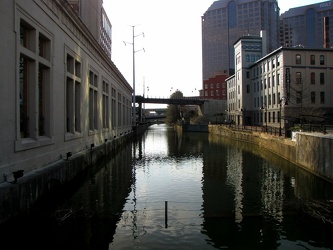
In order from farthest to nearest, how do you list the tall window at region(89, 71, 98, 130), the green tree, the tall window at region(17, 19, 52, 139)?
1. the green tree
2. the tall window at region(89, 71, 98, 130)
3. the tall window at region(17, 19, 52, 139)

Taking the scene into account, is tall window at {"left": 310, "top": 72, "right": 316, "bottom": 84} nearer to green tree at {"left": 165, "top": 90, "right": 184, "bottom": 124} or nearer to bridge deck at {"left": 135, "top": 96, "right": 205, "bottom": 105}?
bridge deck at {"left": 135, "top": 96, "right": 205, "bottom": 105}

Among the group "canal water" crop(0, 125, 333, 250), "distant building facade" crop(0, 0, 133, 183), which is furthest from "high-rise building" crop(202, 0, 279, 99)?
"canal water" crop(0, 125, 333, 250)

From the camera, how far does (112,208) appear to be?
12.7 metres

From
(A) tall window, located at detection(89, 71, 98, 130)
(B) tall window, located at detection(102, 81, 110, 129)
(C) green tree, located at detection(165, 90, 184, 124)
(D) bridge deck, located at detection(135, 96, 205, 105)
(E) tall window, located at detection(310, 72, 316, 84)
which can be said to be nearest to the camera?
(A) tall window, located at detection(89, 71, 98, 130)

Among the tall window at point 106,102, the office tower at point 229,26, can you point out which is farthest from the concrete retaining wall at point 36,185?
the office tower at point 229,26

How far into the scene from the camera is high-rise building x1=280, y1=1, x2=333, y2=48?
157m

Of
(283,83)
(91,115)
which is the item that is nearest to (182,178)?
(91,115)

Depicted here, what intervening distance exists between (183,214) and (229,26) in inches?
7248

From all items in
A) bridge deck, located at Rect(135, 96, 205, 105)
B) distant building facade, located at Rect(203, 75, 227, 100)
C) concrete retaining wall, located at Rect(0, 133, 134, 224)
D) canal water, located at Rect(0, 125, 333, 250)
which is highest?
distant building facade, located at Rect(203, 75, 227, 100)

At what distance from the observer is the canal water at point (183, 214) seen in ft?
29.5

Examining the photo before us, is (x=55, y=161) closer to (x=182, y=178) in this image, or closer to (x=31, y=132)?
(x=31, y=132)

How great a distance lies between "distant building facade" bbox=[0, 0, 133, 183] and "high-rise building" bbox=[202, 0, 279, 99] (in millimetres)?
150992

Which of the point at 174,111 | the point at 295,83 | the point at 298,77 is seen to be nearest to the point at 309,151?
the point at 295,83

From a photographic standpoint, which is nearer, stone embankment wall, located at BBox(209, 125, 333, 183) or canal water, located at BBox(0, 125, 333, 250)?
canal water, located at BBox(0, 125, 333, 250)
